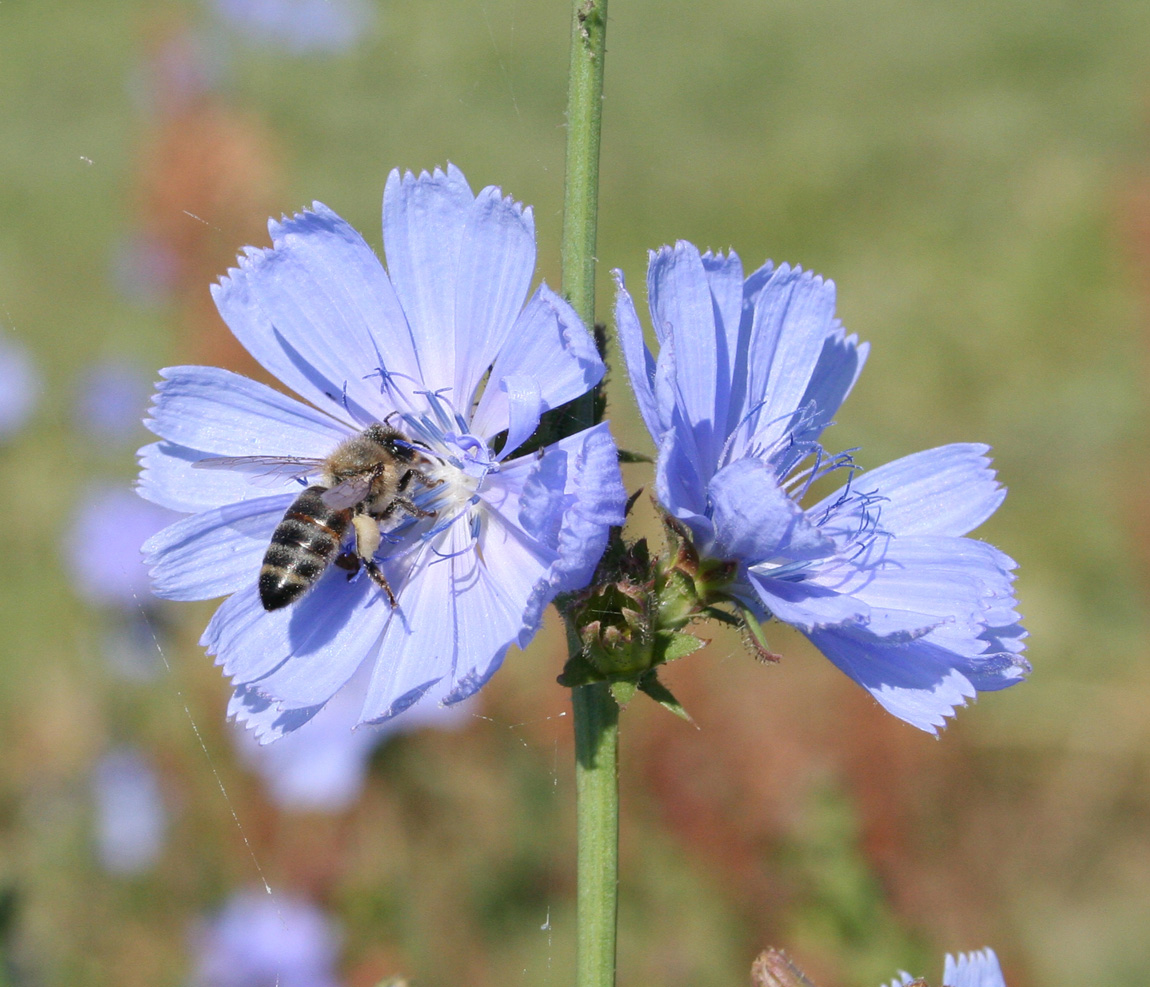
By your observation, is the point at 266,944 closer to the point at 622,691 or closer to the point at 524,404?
the point at 622,691

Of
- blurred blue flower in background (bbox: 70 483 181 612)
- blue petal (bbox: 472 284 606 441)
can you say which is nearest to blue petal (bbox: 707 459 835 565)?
blue petal (bbox: 472 284 606 441)

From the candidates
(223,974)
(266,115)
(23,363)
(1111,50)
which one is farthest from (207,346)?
(1111,50)

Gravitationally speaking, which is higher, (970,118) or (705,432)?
(970,118)

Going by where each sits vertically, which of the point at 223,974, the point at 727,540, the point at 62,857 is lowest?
the point at 223,974

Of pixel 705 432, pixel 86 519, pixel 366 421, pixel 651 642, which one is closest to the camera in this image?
pixel 651 642

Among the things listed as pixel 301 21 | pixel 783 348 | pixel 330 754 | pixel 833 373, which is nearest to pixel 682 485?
pixel 783 348

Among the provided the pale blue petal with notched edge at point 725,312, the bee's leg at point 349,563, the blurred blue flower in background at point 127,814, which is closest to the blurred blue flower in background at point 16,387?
the blurred blue flower in background at point 127,814

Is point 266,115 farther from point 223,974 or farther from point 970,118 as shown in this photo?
point 223,974
